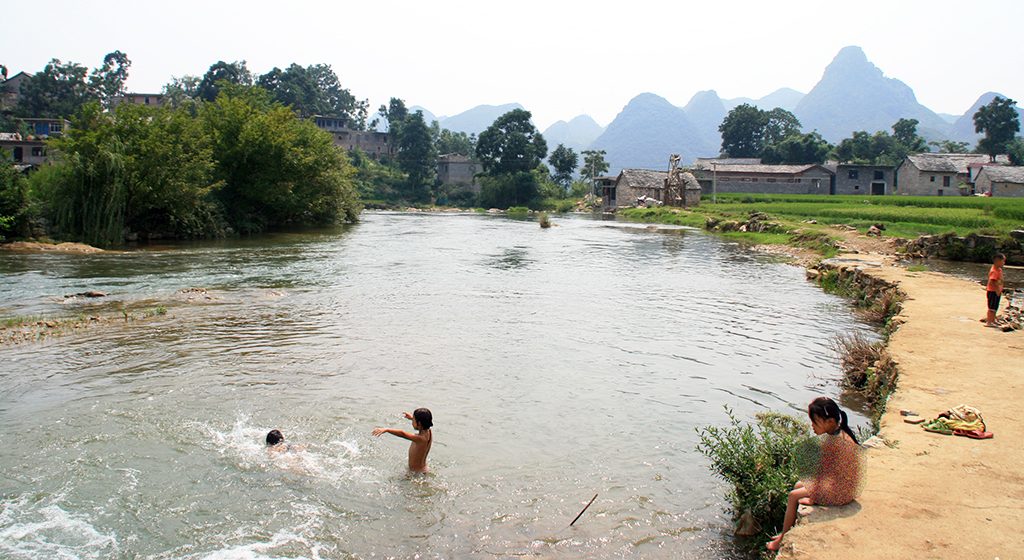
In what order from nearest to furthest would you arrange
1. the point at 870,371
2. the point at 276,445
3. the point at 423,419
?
the point at 423,419, the point at 276,445, the point at 870,371

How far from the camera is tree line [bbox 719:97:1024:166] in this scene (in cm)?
9481

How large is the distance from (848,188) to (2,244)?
80492 millimetres

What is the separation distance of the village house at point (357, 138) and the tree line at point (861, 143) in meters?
61.1

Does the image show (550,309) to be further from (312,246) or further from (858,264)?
(312,246)

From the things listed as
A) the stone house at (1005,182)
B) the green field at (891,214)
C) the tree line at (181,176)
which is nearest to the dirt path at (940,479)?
the green field at (891,214)

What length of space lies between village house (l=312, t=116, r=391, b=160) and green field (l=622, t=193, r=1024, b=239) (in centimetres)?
5694

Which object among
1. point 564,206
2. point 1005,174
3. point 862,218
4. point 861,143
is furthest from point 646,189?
point 862,218

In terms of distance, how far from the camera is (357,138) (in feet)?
392

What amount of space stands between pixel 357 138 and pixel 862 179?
76.8 m

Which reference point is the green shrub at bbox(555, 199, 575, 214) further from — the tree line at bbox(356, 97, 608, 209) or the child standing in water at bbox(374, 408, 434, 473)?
the child standing in water at bbox(374, 408, 434, 473)

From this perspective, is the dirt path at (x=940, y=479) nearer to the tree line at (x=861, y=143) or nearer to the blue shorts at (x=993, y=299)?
the blue shorts at (x=993, y=299)

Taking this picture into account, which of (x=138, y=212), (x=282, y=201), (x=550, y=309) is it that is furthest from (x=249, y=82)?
(x=550, y=309)

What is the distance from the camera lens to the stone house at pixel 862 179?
270 feet

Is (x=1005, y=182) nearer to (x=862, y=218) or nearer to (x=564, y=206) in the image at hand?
(x=862, y=218)
